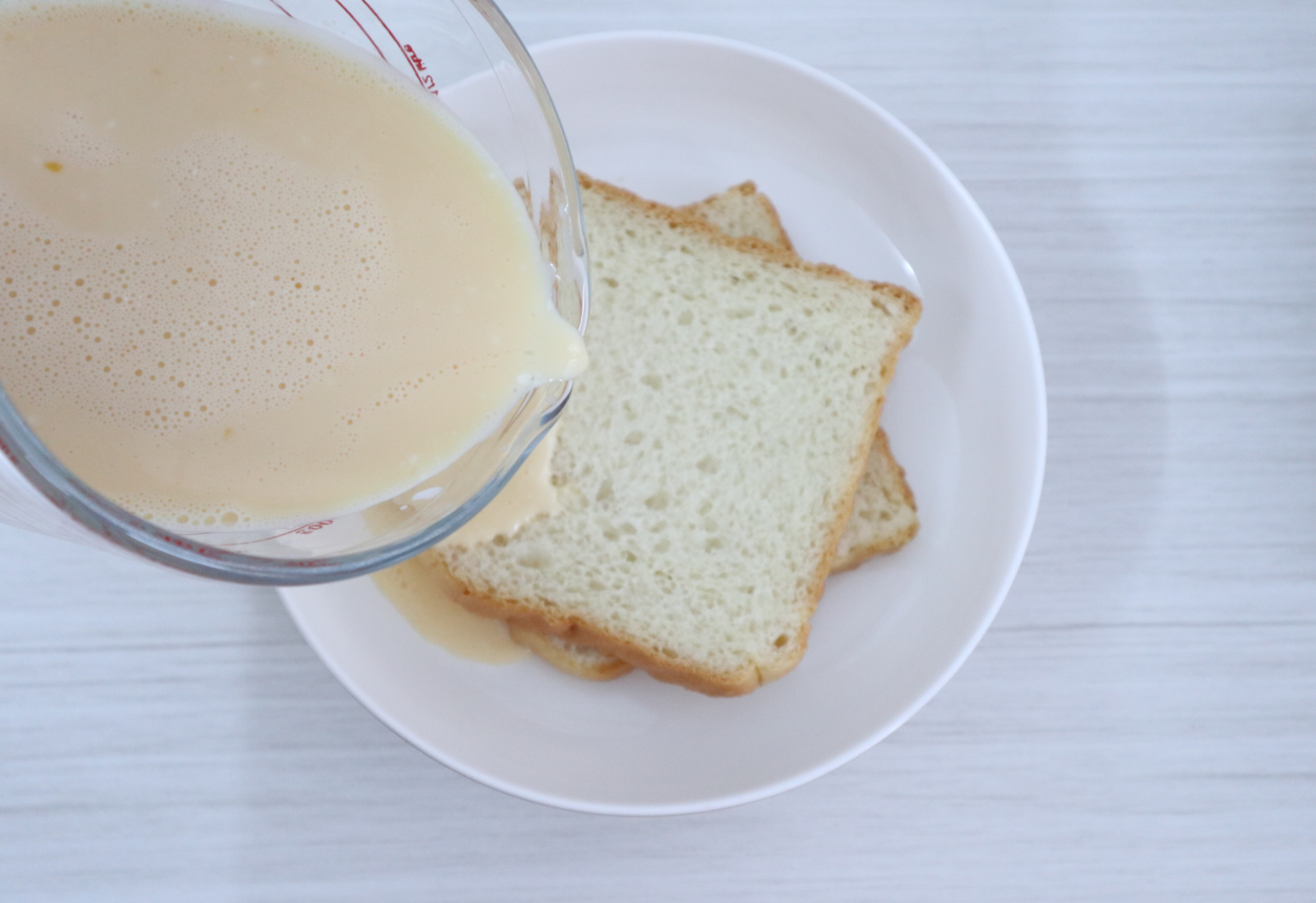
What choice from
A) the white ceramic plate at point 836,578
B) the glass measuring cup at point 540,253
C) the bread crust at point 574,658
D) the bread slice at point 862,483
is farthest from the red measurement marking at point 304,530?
the bread slice at point 862,483

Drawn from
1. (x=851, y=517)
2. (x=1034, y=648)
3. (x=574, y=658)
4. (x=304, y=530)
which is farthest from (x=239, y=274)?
(x=1034, y=648)

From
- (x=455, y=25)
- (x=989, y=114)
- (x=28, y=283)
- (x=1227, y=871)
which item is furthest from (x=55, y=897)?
(x=989, y=114)

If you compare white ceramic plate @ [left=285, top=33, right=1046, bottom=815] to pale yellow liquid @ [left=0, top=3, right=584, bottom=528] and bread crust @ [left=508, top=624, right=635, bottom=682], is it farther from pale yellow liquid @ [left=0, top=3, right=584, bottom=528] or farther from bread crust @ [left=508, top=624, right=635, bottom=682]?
pale yellow liquid @ [left=0, top=3, right=584, bottom=528]

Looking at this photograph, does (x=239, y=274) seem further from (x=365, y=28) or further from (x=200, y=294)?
(x=365, y=28)

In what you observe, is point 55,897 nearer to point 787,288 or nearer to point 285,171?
point 285,171

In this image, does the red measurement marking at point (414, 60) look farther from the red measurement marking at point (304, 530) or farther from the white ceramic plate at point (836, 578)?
→ the red measurement marking at point (304, 530)

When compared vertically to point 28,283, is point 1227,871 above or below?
below
